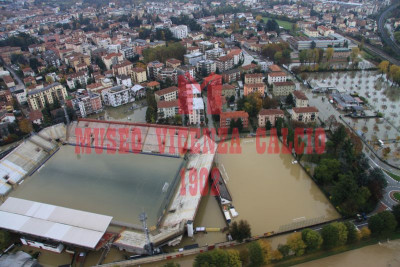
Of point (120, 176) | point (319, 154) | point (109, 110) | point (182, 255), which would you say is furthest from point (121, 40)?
point (182, 255)

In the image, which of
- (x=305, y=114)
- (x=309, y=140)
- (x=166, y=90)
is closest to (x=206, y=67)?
(x=166, y=90)

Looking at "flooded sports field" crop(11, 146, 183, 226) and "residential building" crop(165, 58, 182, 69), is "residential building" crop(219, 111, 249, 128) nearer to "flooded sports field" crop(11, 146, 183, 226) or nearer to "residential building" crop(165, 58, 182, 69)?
"flooded sports field" crop(11, 146, 183, 226)

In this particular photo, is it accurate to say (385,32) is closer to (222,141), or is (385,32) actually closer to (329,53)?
(329,53)

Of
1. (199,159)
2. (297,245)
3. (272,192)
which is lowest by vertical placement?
(272,192)

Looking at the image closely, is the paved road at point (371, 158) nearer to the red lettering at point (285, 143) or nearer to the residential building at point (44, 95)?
the red lettering at point (285, 143)

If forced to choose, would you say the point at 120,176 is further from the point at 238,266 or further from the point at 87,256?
the point at 238,266
